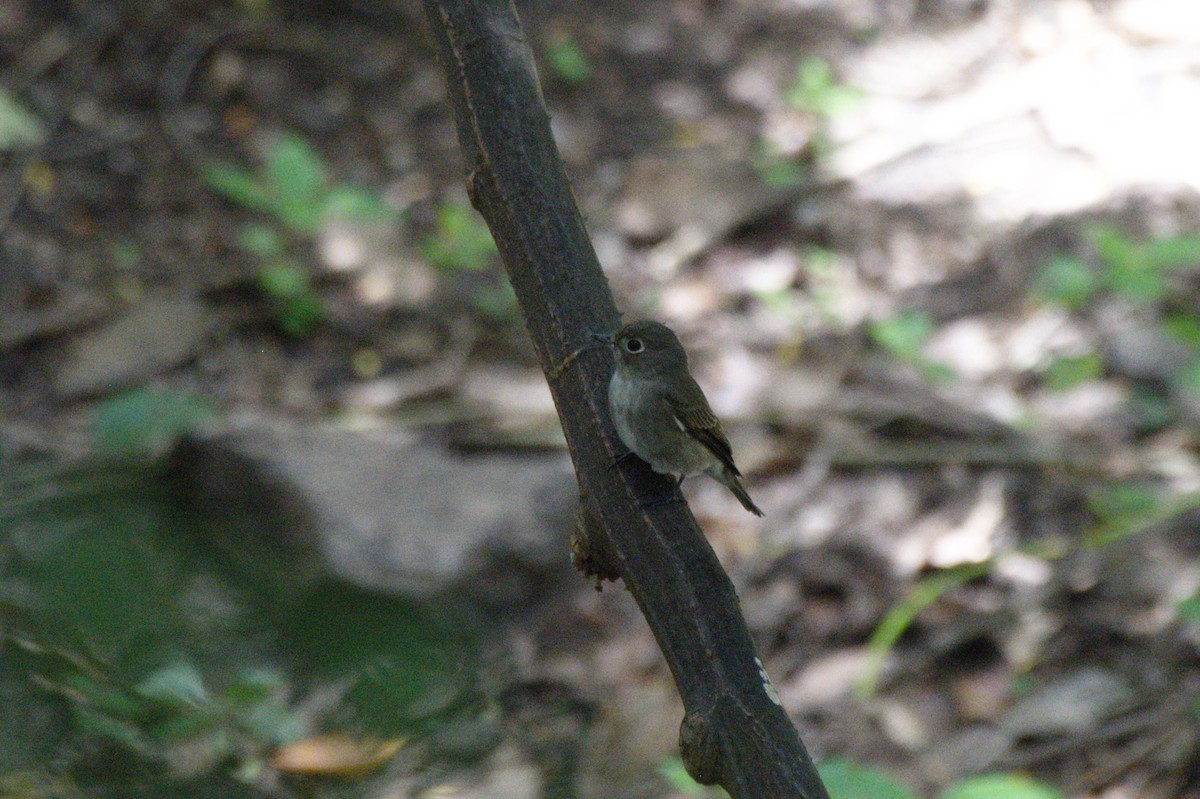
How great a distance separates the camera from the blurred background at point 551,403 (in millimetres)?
1566

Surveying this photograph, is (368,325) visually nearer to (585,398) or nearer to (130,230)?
(130,230)

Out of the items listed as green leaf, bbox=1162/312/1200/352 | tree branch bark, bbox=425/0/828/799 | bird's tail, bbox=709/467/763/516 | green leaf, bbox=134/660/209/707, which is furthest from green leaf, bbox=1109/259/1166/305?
green leaf, bbox=134/660/209/707

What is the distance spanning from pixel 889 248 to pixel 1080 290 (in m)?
1.07

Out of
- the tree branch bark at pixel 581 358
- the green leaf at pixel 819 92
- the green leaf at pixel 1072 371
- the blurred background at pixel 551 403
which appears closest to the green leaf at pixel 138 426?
the blurred background at pixel 551 403

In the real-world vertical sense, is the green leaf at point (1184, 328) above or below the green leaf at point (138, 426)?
above

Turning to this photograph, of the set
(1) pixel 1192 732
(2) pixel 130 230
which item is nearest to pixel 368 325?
(2) pixel 130 230

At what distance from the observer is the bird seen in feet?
6.01

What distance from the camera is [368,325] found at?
5613 millimetres

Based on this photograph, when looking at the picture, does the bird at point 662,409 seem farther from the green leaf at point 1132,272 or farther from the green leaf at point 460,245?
the green leaf at point 460,245

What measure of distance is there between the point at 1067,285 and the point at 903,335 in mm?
792

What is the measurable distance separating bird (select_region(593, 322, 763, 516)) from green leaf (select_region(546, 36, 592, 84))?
507 centimetres

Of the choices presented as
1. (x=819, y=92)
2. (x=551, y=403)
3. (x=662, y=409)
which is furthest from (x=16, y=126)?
(x=662, y=409)

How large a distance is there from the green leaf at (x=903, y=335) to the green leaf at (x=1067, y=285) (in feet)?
1.84

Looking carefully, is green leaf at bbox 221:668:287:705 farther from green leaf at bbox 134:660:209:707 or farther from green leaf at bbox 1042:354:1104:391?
green leaf at bbox 1042:354:1104:391
